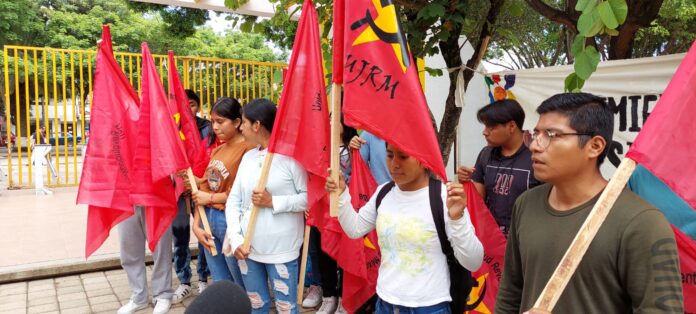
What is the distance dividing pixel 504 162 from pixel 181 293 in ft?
10.1

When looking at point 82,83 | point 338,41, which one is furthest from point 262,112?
point 82,83

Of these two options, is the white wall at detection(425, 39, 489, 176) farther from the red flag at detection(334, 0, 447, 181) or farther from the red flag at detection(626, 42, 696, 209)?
the red flag at detection(626, 42, 696, 209)

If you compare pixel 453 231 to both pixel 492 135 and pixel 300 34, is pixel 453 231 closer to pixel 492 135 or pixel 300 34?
pixel 492 135

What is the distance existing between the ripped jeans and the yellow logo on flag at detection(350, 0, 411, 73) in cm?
144

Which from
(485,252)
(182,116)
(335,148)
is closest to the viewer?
(335,148)

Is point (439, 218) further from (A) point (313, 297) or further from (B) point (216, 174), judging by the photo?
(A) point (313, 297)

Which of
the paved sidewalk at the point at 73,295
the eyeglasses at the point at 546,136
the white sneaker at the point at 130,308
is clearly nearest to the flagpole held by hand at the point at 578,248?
the eyeglasses at the point at 546,136

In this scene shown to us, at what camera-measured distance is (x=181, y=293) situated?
4.74 metres

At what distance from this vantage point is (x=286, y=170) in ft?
10.7

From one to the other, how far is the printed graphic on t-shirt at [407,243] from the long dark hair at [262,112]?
4.08 feet

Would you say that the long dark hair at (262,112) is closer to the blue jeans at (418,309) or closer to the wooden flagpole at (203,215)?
the wooden flagpole at (203,215)

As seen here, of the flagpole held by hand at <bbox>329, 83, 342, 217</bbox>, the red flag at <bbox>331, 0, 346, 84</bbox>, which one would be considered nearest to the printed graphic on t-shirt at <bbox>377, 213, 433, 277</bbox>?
the flagpole held by hand at <bbox>329, 83, 342, 217</bbox>

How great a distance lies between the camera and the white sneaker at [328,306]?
441 centimetres

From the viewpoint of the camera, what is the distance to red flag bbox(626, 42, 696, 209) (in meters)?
1.67
